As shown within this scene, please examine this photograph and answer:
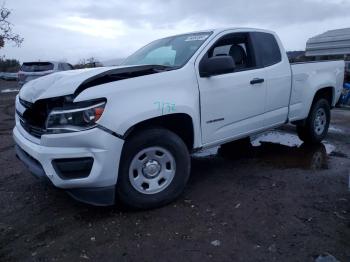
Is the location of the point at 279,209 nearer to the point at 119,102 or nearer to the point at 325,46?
the point at 119,102

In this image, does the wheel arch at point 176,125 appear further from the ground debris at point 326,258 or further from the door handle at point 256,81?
the ground debris at point 326,258

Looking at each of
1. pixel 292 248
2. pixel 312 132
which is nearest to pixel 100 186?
pixel 292 248

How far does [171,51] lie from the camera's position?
15.7 feet

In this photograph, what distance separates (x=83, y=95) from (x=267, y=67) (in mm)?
2832

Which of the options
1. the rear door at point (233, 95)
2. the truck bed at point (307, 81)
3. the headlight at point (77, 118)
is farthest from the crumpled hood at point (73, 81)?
the truck bed at point (307, 81)

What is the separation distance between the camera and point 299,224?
3.57 m

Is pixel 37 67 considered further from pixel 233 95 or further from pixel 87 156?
pixel 87 156

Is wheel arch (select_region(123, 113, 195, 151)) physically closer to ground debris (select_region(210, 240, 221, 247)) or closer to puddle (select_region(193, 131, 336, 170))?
ground debris (select_region(210, 240, 221, 247))

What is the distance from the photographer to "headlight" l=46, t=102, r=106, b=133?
3.43 metres

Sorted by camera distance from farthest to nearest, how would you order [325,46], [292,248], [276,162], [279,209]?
[325,46], [276,162], [279,209], [292,248]

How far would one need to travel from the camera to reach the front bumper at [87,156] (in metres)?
3.42

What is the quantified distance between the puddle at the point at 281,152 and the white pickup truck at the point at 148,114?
0.78m

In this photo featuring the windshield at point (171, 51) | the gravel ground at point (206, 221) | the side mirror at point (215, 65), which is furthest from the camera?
the windshield at point (171, 51)

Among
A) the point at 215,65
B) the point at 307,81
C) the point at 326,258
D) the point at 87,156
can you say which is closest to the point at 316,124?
the point at 307,81
